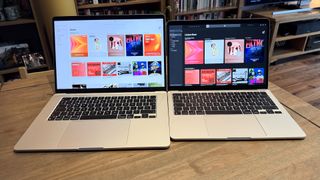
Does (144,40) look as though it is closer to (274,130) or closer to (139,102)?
(139,102)

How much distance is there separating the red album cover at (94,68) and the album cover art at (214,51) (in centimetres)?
37

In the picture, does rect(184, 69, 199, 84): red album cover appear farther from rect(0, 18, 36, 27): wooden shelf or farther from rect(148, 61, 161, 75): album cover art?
rect(0, 18, 36, 27): wooden shelf

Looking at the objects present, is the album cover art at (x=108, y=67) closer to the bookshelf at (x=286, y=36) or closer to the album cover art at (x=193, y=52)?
the album cover art at (x=193, y=52)

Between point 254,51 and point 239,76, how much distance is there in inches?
3.9

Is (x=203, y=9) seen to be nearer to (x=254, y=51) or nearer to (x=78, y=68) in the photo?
(x=254, y=51)

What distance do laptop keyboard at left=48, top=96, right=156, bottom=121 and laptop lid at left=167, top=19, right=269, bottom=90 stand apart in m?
0.14

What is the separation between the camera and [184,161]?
0.60 meters

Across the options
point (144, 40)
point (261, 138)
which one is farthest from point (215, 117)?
point (144, 40)

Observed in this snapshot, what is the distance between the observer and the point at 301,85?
2.34 m

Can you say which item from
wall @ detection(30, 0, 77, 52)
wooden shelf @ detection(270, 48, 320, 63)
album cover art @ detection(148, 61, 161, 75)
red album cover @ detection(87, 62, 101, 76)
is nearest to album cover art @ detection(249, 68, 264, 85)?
album cover art @ detection(148, 61, 161, 75)

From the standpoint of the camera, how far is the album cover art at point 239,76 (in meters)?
0.86

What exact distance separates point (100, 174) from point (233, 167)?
309mm

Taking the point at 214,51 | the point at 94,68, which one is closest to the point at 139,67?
the point at 94,68

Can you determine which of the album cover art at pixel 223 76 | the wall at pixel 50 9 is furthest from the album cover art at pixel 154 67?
the wall at pixel 50 9
